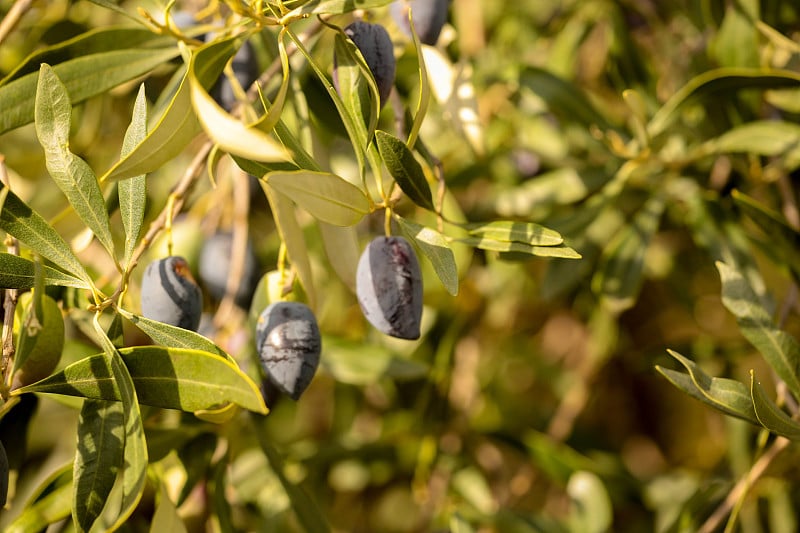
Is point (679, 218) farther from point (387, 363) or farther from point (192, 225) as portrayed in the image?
point (192, 225)

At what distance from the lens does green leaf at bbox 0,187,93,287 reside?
708 mm

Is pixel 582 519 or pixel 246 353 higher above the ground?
pixel 246 353

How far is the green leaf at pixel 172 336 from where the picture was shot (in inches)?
26.7

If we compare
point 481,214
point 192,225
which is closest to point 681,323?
point 481,214

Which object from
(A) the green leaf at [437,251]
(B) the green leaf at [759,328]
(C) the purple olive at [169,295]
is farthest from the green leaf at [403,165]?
(B) the green leaf at [759,328]

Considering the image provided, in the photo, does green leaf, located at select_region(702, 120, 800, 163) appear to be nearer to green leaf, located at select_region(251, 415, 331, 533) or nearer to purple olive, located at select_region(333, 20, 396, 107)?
purple olive, located at select_region(333, 20, 396, 107)

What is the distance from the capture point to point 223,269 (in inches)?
Result: 44.6

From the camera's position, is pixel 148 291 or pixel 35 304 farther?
pixel 148 291

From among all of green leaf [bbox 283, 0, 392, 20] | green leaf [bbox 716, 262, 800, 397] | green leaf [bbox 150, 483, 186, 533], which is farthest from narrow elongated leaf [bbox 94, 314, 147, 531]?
green leaf [bbox 716, 262, 800, 397]

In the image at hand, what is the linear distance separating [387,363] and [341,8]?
59 centimetres

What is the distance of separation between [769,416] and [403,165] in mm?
419

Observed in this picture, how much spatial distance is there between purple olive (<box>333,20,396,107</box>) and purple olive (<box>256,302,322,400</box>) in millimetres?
230

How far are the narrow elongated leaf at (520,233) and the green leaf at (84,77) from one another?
44cm

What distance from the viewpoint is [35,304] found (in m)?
0.59
